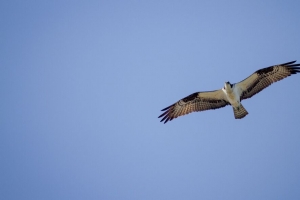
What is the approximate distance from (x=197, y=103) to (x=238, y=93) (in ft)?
5.09

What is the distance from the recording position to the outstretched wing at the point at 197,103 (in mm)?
18438

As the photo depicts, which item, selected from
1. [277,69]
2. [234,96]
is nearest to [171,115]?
[234,96]

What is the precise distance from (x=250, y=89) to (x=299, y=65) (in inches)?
71.9

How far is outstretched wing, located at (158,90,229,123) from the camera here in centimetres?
1844

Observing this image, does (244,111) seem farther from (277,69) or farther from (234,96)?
(277,69)

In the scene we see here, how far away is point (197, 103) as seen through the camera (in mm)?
18797

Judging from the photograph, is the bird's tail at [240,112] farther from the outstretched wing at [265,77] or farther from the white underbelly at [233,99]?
the outstretched wing at [265,77]

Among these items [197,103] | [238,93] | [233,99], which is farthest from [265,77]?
[197,103]

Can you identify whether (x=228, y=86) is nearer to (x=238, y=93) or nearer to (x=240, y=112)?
(x=238, y=93)

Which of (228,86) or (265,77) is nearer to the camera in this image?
(228,86)

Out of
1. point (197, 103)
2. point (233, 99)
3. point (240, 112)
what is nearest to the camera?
point (233, 99)

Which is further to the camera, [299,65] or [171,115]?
[171,115]

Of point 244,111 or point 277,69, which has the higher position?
point 277,69

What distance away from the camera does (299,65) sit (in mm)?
17766
